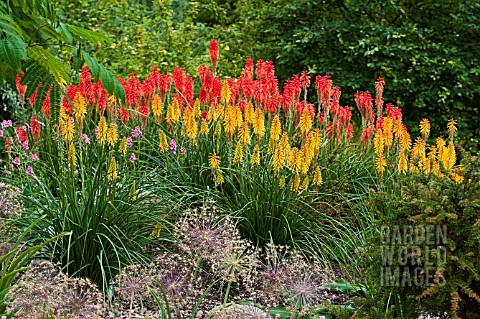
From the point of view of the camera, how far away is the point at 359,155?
6.33 meters

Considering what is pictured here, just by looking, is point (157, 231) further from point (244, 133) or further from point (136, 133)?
point (136, 133)

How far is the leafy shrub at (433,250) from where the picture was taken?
3629mm

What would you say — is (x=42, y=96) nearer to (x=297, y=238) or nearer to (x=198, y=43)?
(x=297, y=238)

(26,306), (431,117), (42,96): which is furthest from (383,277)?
(431,117)

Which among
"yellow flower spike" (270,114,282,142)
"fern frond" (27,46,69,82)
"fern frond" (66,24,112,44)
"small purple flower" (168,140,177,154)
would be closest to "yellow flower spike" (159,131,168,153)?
"small purple flower" (168,140,177,154)

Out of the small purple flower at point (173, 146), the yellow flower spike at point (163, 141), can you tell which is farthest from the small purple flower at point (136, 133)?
the yellow flower spike at point (163, 141)

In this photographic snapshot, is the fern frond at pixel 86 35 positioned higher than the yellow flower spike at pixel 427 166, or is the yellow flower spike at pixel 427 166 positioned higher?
the fern frond at pixel 86 35

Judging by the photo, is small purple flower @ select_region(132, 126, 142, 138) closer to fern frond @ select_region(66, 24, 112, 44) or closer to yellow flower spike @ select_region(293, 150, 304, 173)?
yellow flower spike @ select_region(293, 150, 304, 173)

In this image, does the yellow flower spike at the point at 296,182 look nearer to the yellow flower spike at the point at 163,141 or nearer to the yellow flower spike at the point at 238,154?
the yellow flower spike at the point at 238,154

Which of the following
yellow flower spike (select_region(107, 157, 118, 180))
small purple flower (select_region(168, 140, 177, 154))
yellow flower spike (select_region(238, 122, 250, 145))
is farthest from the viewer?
small purple flower (select_region(168, 140, 177, 154))

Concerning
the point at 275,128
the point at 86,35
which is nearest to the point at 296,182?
the point at 275,128

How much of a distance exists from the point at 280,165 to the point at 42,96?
173 cm

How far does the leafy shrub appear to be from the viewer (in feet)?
11.9

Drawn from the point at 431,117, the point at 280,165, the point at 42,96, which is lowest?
the point at 431,117
